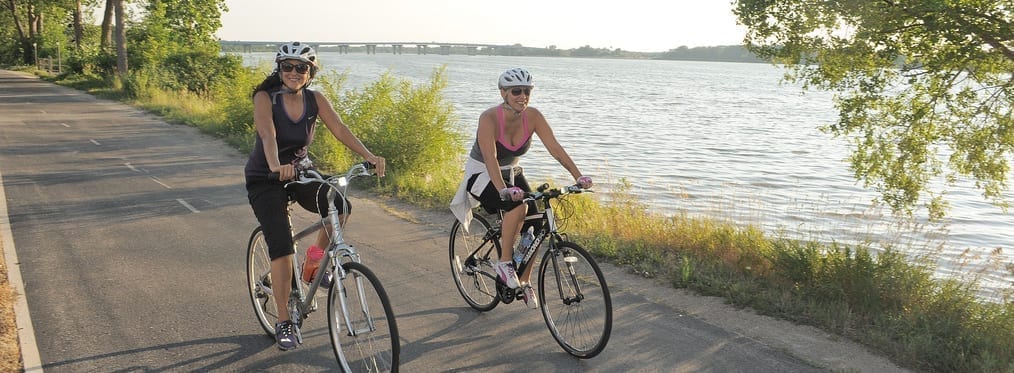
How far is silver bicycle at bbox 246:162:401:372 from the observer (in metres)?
4.24

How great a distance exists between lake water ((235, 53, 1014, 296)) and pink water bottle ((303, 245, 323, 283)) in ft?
17.5

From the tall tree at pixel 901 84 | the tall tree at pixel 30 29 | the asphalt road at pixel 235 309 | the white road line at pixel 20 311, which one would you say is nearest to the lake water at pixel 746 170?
the tall tree at pixel 901 84

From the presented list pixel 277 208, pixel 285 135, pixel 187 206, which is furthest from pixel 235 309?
pixel 187 206

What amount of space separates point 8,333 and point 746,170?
75.8ft

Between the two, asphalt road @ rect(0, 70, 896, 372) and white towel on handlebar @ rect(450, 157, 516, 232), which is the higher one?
white towel on handlebar @ rect(450, 157, 516, 232)

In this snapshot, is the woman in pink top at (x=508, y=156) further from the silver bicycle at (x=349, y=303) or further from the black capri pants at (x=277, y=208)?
the black capri pants at (x=277, y=208)

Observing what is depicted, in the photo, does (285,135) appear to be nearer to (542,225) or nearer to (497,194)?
(497,194)

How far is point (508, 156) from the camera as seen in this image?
5703mm

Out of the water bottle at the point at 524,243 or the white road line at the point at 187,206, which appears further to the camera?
the white road line at the point at 187,206

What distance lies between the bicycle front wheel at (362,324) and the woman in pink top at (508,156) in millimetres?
1248

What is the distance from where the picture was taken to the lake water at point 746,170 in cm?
1274

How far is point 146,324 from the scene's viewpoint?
5863 millimetres

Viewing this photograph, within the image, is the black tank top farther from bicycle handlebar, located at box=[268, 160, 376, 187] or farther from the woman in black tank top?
bicycle handlebar, located at box=[268, 160, 376, 187]

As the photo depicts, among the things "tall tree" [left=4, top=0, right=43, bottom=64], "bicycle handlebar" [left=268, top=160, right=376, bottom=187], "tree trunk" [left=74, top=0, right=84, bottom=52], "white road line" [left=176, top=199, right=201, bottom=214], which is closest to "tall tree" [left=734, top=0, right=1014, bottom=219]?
"bicycle handlebar" [left=268, top=160, right=376, bottom=187]
